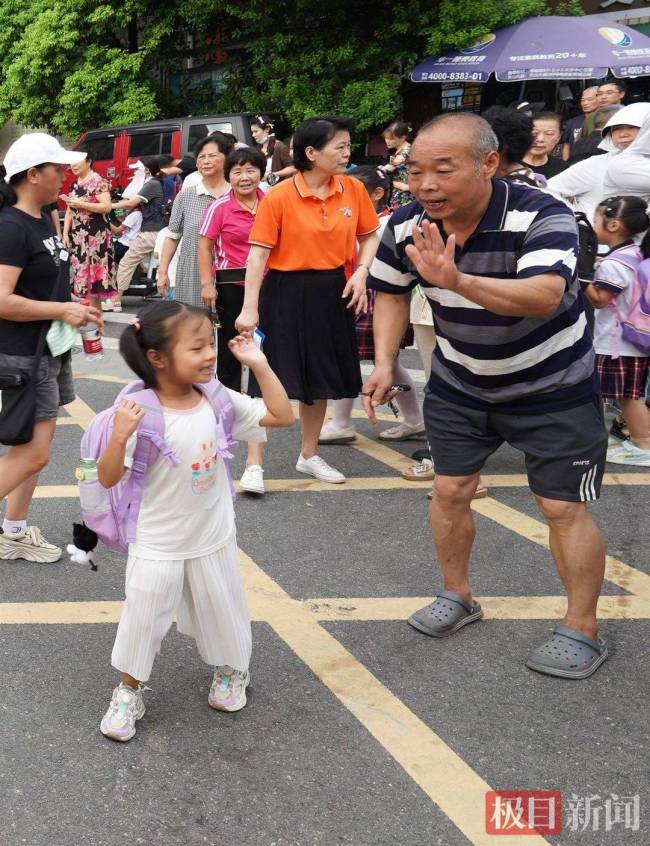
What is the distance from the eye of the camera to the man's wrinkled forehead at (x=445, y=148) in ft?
9.93

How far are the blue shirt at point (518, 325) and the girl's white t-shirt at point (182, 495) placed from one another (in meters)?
0.90

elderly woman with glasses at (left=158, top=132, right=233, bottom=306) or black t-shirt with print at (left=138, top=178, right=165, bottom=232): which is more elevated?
elderly woman with glasses at (left=158, top=132, right=233, bottom=306)

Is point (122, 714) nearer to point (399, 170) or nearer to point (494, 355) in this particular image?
point (494, 355)

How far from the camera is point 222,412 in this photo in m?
3.09

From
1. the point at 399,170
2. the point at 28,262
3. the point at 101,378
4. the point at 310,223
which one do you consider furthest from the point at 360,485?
the point at 399,170

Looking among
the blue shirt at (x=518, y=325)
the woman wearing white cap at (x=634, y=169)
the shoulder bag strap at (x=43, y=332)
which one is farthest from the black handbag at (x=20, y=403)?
the woman wearing white cap at (x=634, y=169)

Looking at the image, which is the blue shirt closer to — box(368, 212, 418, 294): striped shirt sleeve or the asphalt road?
box(368, 212, 418, 294): striped shirt sleeve

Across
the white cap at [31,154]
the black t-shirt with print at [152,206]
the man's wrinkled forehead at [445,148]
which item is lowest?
the black t-shirt with print at [152,206]

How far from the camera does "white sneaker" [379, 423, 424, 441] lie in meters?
6.28

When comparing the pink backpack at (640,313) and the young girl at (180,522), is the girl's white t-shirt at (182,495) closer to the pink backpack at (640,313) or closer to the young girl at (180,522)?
the young girl at (180,522)

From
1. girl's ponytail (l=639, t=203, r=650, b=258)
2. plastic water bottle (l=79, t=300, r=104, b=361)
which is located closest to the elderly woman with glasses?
plastic water bottle (l=79, t=300, r=104, b=361)

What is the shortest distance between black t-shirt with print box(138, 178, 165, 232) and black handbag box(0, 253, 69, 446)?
836 centimetres

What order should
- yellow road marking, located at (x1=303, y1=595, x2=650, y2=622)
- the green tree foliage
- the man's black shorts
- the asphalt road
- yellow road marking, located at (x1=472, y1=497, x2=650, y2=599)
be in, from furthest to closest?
the green tree foliage < yellow road marking, located at (x1=472, y1=497, x2=650, y2=599) < yellow road marking, located at (x1=303, y1=595, x2=650, y2=622) < the man's black shorts < the asphalt road

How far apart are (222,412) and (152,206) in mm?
9757
